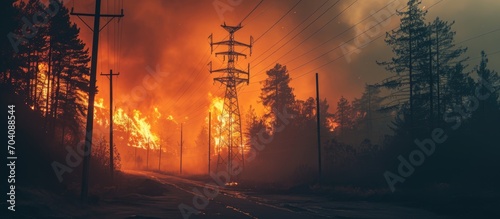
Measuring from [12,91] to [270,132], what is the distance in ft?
212

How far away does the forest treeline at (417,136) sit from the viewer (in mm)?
47375

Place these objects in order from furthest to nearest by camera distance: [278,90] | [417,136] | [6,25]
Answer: [278,90] → [417,136] → [6,25]

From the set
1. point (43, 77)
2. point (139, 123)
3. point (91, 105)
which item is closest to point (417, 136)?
point (91, 105)

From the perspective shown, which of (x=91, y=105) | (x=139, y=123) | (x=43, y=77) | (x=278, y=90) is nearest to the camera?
(x=91, y=105)

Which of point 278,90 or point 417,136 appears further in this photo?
point 278,90

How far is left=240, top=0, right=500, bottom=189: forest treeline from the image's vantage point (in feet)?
155

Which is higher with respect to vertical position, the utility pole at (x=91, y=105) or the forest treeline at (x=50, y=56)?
the forest treeline at (x=50, y=56)

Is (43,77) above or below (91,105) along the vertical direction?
above

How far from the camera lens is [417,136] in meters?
54.7

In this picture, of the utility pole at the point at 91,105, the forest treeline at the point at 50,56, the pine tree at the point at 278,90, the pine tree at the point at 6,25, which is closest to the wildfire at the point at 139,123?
the pine tree at the point at 278,90

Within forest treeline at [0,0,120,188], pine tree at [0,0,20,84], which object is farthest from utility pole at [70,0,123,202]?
pine tree at [0,0,20,84]

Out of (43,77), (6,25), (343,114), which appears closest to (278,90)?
(343,114)

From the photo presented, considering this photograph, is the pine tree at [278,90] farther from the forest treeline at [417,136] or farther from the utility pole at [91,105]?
the utility pole at [91,105]

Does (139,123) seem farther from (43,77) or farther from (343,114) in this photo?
(43,77)
